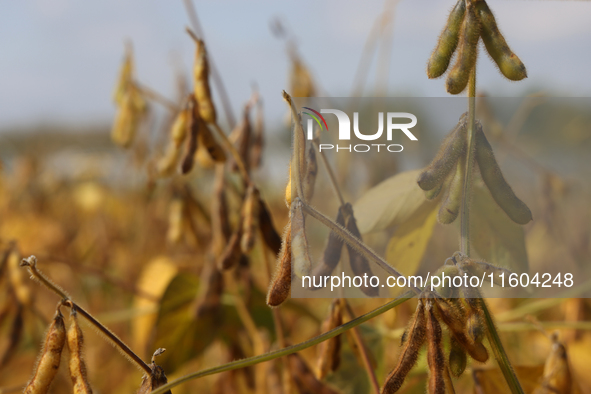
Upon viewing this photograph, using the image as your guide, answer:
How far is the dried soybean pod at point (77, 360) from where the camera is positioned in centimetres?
49

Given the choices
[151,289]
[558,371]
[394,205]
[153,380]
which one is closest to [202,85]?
[394,205]

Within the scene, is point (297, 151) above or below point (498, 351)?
above

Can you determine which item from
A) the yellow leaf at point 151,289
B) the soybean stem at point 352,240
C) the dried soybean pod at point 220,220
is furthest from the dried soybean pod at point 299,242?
the yellow leaf at point 151,289

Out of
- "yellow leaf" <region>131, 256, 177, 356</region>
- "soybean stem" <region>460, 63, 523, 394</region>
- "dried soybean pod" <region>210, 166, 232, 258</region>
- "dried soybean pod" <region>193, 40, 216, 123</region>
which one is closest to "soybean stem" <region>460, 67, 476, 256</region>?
"soybean stem" <region>460, 63, 523, 394</region>

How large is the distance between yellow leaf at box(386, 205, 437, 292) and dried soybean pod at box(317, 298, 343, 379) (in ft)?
0.30

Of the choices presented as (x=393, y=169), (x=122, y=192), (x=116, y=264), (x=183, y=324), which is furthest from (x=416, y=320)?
(x=122, y=192)

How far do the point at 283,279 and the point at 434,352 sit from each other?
0.48 ft

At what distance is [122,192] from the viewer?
8.43ft

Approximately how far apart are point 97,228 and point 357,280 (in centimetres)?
153

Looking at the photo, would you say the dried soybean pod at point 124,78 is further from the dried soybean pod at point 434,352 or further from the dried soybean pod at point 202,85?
the dried soybean pod at point 434,352

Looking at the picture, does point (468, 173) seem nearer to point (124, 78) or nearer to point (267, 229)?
point (267, 229)

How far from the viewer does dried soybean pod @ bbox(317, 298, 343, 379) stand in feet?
2.07

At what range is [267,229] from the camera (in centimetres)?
76

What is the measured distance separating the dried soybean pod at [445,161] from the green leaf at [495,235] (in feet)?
0.47
